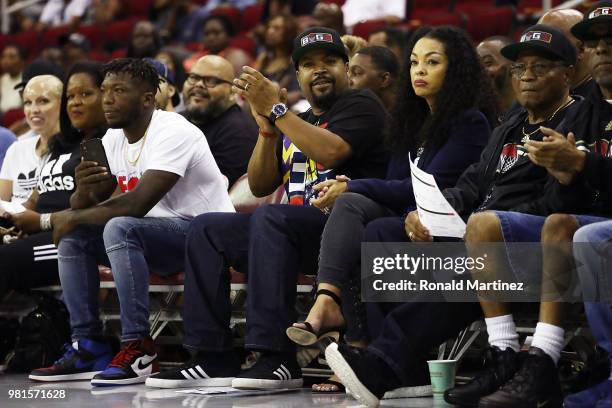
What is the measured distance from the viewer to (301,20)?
31.0ft

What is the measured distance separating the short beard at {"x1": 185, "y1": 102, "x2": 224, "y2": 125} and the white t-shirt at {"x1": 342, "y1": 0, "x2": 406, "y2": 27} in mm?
3379

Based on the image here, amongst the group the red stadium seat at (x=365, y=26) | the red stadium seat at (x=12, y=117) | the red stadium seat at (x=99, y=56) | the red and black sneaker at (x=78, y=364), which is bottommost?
the red and black sneaker at (x=78, y=364)

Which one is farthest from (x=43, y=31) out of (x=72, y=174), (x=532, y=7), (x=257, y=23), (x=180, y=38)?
(x=72, y=174)

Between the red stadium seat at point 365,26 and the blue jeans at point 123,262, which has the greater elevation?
the red stadium seat at point 365,26

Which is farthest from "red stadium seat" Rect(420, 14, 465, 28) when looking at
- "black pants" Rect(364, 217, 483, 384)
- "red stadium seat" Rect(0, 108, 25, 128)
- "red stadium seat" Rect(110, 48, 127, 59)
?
"black pants" Rect(364, 217, 483, 384)

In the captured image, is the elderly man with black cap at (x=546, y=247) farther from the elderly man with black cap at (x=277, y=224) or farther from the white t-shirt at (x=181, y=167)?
the white t-shirt at (x=181, y=167)

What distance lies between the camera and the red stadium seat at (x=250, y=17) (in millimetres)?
11242

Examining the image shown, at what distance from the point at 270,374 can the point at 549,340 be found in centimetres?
125

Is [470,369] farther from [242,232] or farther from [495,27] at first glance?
[495,27]

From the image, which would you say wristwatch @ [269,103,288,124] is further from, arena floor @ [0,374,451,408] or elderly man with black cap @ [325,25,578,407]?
arena floor @ [0,374,451,408]

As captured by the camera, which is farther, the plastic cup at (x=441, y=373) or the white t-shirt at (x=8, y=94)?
the white t-shirt at (x=8, y=94)

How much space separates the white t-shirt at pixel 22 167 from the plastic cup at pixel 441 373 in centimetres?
300

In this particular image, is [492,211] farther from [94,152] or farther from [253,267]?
[94,152]

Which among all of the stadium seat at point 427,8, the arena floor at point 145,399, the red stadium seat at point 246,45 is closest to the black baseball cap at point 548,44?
the arena floor at point 145,399
